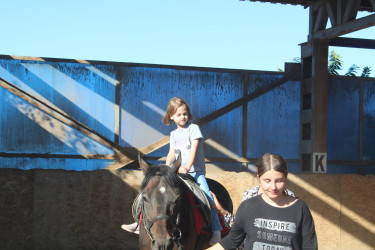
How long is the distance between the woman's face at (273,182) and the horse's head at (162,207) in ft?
5.17

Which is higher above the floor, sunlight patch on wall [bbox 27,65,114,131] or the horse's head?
sunlight patch on wall [bbox 27,65,114,131]

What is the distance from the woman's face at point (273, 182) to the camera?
3515 millimetres

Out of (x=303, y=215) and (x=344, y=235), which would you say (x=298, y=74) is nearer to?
(x=344, y=235)

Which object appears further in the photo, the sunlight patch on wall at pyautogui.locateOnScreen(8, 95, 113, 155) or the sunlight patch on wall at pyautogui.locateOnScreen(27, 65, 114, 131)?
the sunlight patch on wall at pyautogui.locateOnScreen(27, 65, 114, 131)

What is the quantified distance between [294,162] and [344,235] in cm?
344

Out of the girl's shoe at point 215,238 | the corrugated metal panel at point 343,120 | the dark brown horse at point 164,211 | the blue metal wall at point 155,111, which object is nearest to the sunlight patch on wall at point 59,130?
the blue metal wall at point 155,111

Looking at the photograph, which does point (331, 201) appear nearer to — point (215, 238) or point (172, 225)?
point (215, 238)

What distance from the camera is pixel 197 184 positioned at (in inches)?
248

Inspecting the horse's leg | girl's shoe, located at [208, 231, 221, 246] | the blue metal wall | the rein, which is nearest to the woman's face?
the rein

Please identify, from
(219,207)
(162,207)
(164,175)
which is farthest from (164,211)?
(219,207)

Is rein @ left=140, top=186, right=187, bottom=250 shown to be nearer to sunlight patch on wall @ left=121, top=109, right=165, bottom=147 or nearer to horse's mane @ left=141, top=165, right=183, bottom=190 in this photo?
horse's mane @ left=141, top=165, right=183, bottom=190

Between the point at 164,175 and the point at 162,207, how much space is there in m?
0.36

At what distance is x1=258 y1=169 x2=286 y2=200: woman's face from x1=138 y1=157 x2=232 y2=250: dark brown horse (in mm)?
1576

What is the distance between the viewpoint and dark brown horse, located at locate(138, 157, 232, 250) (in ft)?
16.0
